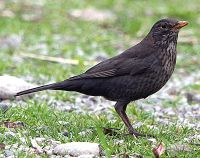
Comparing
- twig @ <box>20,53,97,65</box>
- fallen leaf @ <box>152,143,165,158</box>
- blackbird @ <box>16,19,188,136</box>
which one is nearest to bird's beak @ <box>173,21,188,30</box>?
blackbird @ <box>16,19,188,136</box>

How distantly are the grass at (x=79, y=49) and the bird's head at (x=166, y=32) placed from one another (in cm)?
88

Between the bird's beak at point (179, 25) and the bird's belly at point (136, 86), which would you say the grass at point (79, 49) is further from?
the bird's beak at point (179, 25)

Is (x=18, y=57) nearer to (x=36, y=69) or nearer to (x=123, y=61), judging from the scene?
(x=36, y=69)

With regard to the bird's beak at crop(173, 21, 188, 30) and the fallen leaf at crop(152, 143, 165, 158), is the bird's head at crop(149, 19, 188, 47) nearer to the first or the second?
the bird's beak at crop(173, 21, 188, 30)

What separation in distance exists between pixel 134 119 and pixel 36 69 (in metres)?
2.60

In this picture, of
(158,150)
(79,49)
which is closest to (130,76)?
(158,150)

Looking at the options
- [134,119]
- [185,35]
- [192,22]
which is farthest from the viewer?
[192,22]

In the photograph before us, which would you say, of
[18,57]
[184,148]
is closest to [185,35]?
[18,57]

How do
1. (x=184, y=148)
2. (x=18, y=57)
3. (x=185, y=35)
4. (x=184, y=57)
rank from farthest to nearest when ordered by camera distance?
(x=185, y=35) < (x=184, y=57) < (x=18, y=57) < (x=184, y=148)

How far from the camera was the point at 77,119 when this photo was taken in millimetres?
7422

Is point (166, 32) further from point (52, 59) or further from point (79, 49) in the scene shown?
point (79, 49)

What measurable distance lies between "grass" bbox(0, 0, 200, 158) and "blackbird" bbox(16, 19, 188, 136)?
0.34 meters

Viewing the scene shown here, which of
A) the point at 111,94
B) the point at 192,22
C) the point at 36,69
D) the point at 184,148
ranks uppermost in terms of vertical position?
the point at 192,22

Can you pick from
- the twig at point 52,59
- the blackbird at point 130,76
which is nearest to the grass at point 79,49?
the twig at point 52,59
